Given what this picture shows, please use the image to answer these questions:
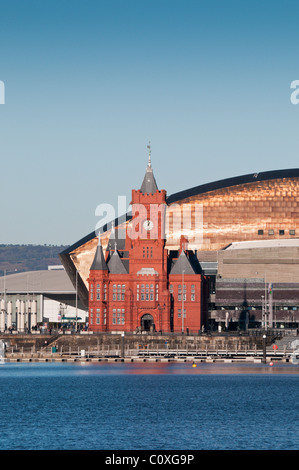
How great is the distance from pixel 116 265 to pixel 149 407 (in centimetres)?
8437

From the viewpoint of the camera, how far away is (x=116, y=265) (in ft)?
617

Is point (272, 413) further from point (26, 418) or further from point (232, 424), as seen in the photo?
point (26, 418)

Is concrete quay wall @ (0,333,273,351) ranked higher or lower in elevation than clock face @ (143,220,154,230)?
lower

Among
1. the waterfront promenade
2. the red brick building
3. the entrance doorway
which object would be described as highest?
the red brick building

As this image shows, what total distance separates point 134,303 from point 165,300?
17.0 ft

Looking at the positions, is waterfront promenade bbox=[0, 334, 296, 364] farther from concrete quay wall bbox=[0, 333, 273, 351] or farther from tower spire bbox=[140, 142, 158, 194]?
tower spire bbox=[140, 142, 158, 194]

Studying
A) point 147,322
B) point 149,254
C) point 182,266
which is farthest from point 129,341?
point 182,266

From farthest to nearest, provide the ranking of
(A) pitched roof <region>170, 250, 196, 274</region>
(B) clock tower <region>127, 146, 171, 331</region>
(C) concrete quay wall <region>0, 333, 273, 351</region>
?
(A) pitched roof <region>170, 250, 196, 274</region>, (B) clock tower <region>127, 146, 171, 331</region>, (C) concrete quay wall <region>0, 333, 273, 351</region>

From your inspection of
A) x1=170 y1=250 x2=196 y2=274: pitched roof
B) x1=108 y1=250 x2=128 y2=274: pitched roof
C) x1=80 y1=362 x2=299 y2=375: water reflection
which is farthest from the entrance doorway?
x1=80 y1=362 x2=299 y2=375: water reflection

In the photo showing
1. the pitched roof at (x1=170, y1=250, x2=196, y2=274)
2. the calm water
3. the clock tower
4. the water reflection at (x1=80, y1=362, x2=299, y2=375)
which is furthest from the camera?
the pitched roof at (x1=170, y1=250, x2=196, y2=274)

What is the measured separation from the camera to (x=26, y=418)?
9612 centimetres

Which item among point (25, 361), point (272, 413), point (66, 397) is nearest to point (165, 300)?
point (25, 361)

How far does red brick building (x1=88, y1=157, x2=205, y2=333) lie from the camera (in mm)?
184875
